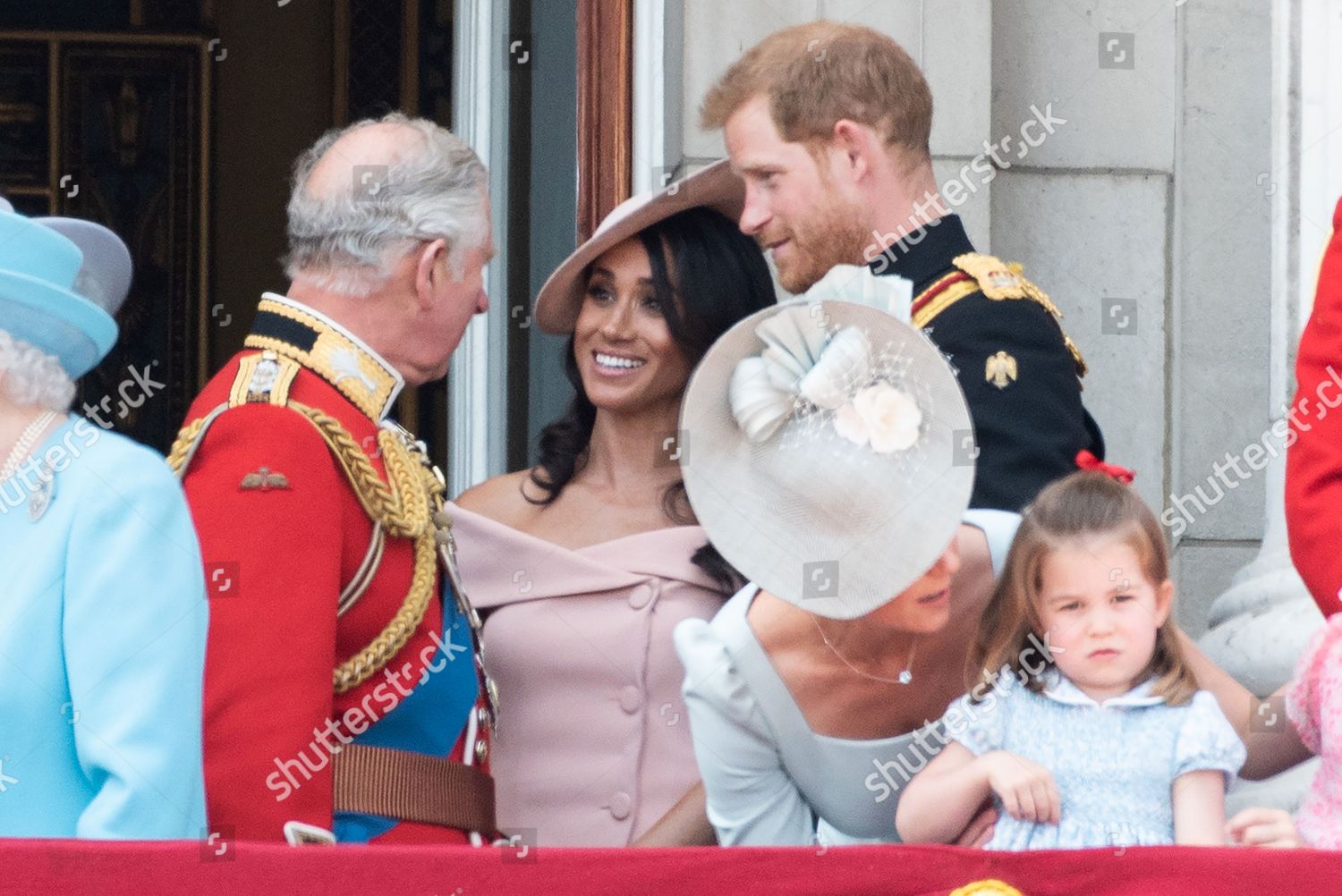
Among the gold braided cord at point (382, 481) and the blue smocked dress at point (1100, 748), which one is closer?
the blue smocked dress at point (1100, 748)

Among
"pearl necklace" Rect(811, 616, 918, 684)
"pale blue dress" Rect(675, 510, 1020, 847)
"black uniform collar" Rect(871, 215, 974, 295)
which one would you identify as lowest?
"pale blue dress" Rect(675, 510, 1020, 847)

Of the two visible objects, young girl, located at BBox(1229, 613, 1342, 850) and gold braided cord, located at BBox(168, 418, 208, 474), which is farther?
gold braided cord, located at BBox(168, 418, 208, 474)

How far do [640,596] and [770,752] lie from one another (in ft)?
1.95

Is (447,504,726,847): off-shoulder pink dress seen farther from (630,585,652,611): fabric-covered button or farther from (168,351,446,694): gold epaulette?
(168,351,446,694): gold epaulette

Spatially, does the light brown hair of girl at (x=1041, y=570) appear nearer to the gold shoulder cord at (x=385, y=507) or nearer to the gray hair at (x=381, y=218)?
the gold shoulder cord at (x=385, y=507)

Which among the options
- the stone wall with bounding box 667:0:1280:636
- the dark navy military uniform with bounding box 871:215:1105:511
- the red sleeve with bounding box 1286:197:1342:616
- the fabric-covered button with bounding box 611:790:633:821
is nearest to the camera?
the red sleeve with bounding box 1286:197:1342:616

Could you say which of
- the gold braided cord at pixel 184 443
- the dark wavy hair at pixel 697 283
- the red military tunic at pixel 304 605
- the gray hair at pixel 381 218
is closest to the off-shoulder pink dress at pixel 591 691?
the dark wavy hair at pixel 697 283

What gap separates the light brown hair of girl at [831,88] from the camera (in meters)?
3.60

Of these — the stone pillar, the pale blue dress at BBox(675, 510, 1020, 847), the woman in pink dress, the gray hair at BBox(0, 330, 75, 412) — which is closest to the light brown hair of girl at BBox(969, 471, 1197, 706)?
the pale blue dress at BBox(675, 510, 1020, 847)

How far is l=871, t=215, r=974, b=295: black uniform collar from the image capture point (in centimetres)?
349

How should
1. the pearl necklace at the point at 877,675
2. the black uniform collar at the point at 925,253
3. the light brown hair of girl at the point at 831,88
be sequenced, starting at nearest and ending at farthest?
the pearl necklace at the point at 877,675
the black uniform collar at the point at 925,253
the light brown hair of girl at the point at 831,88

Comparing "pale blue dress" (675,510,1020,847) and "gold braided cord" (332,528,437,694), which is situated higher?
"gold braided cord" (332,528,437,694)

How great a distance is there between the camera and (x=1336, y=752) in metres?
2.68

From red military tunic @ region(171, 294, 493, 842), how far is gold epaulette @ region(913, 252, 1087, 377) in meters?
0.80
